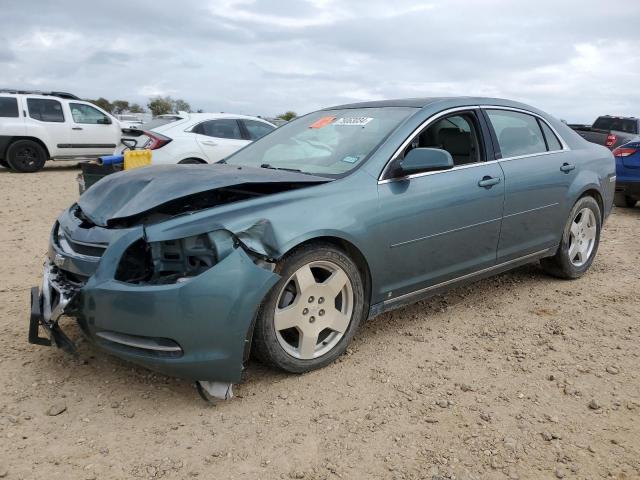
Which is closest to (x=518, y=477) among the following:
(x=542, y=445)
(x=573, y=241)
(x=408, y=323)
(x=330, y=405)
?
(x=542, y=445)

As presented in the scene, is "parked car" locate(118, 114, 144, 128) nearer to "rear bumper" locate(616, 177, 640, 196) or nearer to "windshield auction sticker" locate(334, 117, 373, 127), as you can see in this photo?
"windshield auction sticker" locate(334, 117, 373, 127)

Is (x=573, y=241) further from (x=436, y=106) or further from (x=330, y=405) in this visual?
(x=330, y=405)

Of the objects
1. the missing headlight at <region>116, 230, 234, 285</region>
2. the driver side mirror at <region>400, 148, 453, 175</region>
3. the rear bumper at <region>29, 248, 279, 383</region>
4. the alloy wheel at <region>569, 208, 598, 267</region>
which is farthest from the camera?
the alloy wheel at <region>569, 208, 598, 267</region>

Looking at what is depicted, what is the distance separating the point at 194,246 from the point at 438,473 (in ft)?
4.89

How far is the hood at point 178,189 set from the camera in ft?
9.47

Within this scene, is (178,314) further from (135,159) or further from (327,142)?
(135,159)

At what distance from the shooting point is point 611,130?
14648 mm

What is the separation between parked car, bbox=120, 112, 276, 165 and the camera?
8.73 m

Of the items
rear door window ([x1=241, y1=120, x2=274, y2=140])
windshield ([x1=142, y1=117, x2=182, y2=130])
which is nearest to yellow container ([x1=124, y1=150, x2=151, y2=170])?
windshield ([x1=142, y1=117, x2=182, y2=130])

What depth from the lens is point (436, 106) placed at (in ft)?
12.5

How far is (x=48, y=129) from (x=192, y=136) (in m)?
5.80

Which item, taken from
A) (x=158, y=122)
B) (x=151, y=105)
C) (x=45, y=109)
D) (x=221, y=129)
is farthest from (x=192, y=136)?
(x=151, y=105)

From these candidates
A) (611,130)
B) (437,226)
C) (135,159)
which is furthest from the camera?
(611,130)

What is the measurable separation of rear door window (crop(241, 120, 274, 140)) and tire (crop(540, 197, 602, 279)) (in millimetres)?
6216
